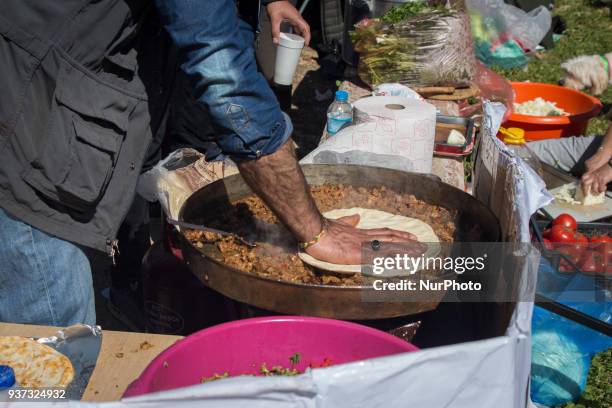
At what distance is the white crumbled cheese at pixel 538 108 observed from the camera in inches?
205

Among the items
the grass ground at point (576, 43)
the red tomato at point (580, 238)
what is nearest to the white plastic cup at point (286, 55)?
the red tomato at point (580, 238)

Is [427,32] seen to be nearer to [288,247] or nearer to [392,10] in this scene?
[392,10]

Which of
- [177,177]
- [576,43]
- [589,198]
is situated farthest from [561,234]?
[576,43]

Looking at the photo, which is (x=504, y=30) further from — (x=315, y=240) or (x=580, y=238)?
(x=315, y=240)

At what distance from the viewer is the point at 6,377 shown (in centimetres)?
160

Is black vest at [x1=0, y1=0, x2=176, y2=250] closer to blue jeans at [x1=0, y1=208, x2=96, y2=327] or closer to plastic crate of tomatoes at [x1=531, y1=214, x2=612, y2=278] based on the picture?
blue jeans at [x1=0, y1=208, x2=96, y2=327]

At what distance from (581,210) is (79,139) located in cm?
304

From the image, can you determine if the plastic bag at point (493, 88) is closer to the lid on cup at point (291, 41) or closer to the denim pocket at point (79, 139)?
the lid on cup at point (291, 41)

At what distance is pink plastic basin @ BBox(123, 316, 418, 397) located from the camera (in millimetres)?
1641

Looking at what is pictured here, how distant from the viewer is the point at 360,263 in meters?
2.01

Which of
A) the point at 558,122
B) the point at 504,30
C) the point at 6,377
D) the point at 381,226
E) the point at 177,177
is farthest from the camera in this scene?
the point at 504,30

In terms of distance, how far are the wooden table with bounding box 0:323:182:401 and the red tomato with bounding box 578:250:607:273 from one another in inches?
67.3

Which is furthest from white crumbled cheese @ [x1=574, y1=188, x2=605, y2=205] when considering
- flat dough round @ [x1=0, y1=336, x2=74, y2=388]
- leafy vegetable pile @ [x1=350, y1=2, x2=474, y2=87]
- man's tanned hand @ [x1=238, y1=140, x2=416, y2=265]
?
flat dough round @ [x1=0, y1=336, x2=74, y2=388]

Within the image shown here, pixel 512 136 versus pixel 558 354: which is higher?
pixel 512 136
